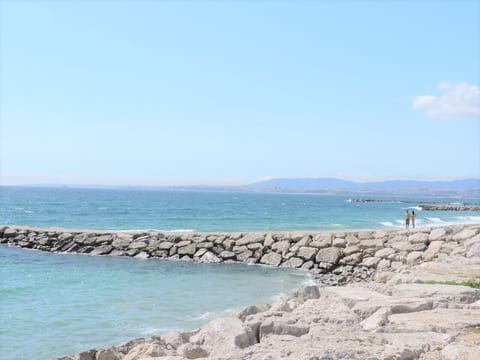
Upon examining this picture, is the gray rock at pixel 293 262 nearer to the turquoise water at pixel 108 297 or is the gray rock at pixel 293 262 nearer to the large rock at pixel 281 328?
the turquoise water at pixel 108 297

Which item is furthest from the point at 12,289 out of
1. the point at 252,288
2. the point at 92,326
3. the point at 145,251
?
the point at 145,251

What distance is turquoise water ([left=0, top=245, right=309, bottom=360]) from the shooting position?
8.28m

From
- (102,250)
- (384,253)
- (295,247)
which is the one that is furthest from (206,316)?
(102,250)

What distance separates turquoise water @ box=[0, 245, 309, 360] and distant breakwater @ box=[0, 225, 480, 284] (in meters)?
1.01

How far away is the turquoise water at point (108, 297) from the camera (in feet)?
27.2

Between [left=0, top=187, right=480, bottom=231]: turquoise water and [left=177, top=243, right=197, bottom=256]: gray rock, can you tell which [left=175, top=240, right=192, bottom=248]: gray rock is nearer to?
[left=177, top=243, right=197, bottom=256]: gray rock

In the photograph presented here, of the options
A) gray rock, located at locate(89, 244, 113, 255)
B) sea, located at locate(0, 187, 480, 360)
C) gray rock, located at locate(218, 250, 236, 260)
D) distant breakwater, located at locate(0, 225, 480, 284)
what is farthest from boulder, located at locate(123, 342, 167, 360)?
gray rock, located at locate(89, 244, 113, 255)

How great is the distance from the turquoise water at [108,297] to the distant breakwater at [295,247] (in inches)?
39.8

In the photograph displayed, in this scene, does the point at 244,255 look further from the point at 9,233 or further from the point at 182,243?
the point at 9,233

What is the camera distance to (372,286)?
7.29 metres

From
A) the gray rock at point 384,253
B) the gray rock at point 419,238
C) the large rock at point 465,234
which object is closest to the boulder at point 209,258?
the gray rock at point 384,253

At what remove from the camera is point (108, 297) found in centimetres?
1150

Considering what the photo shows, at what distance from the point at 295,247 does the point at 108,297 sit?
788cm

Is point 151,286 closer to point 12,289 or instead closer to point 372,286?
point 12,289
